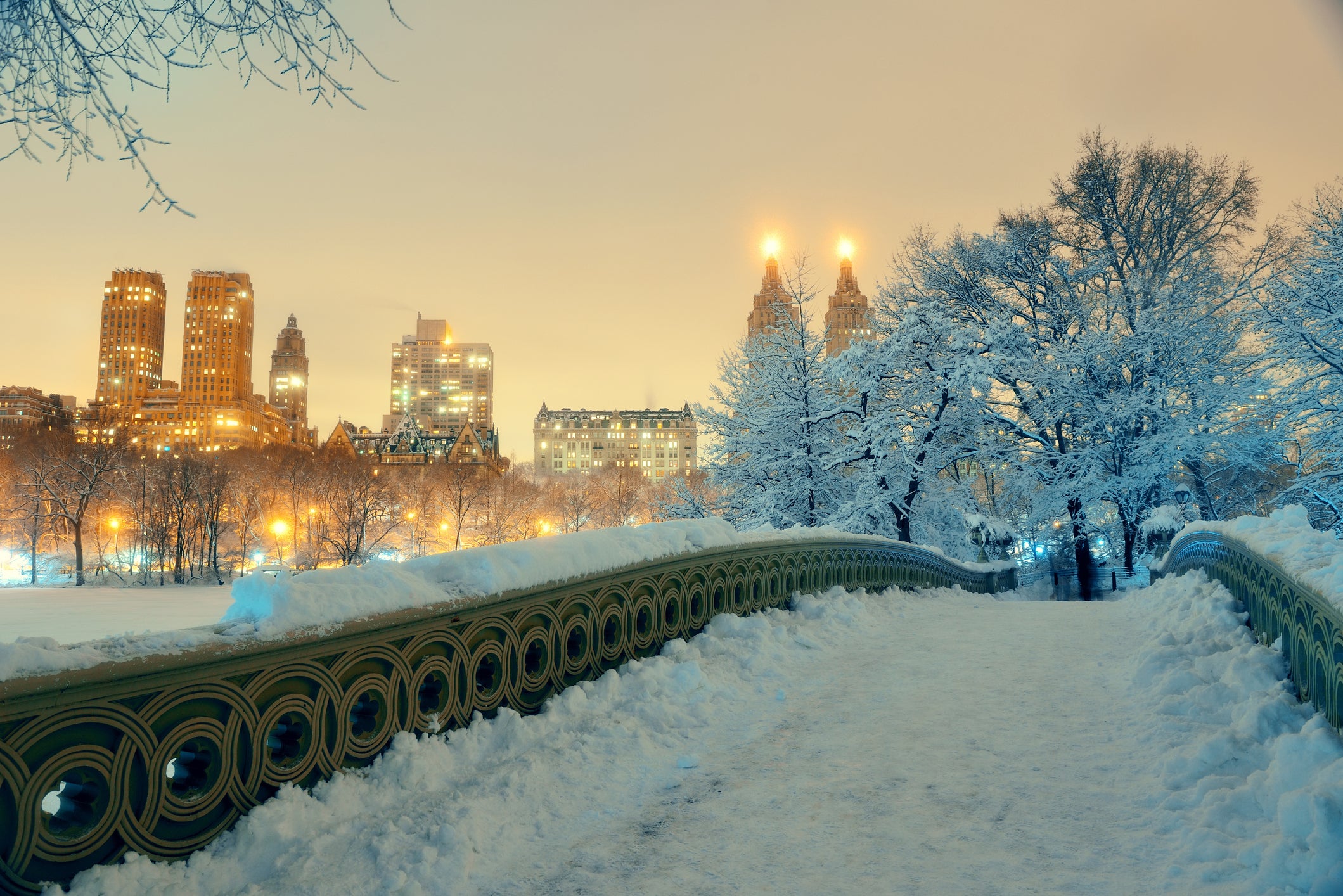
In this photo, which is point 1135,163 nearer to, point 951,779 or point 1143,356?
point 1143,356

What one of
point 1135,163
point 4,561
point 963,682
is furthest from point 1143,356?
point 4,561

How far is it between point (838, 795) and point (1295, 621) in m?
3.27

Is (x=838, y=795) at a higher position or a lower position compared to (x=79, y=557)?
lower

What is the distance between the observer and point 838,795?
410 cm

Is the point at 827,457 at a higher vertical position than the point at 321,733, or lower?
higher

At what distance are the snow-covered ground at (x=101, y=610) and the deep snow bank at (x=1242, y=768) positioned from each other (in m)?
16.4

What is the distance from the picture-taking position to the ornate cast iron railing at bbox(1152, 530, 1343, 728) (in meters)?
3.85

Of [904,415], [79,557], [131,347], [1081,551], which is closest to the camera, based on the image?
[904,415]

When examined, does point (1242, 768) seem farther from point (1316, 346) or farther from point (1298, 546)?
point (1316, 346)

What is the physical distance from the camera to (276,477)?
6328 centimetres

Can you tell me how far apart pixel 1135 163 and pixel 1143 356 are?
23.6ft

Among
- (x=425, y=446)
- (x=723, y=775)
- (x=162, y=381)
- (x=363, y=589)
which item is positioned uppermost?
(x=162, y=381)

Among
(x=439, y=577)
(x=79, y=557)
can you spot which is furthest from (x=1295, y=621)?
(x=79, y=557)

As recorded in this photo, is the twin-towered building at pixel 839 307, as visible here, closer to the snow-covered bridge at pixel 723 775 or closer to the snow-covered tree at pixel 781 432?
the snow-covered tree at pixel 781 432
